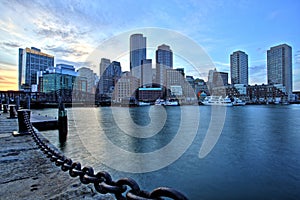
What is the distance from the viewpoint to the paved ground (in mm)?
2105

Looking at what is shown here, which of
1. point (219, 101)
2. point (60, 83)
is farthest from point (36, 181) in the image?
point (60, 83)

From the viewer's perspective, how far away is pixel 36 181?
2451 millimetres

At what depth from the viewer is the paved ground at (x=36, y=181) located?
2105 mm

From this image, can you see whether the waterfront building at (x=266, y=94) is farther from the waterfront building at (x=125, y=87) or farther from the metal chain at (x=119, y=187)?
the metal chain at (x=119, y=187)

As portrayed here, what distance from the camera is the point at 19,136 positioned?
543cm

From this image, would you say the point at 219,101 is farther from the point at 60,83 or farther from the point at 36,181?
the point at 36,181

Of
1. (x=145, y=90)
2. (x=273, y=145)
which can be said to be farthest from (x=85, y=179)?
(x=145, y=90)

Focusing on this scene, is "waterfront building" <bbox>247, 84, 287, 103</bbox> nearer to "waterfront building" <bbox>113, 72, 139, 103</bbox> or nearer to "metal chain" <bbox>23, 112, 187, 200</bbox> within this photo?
"waterfront building" <bbox>113, 72, 139, 103</bbox>

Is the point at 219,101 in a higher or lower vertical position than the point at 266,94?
lower

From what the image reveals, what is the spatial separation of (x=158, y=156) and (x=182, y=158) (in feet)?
3.94

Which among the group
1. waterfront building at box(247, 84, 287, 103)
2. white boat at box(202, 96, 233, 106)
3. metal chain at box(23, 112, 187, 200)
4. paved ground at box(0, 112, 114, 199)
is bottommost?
paved ground at box(0, 112, 114, 199)

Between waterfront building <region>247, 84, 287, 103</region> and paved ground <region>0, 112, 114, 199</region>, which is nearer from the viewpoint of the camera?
paved ground <region>0, 112, 114, 199</region>

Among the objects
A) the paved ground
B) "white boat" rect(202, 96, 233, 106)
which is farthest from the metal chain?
"white boat" rect(202, 96, 233, 106)

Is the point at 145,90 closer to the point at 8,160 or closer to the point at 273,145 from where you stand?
the point at 273,145
